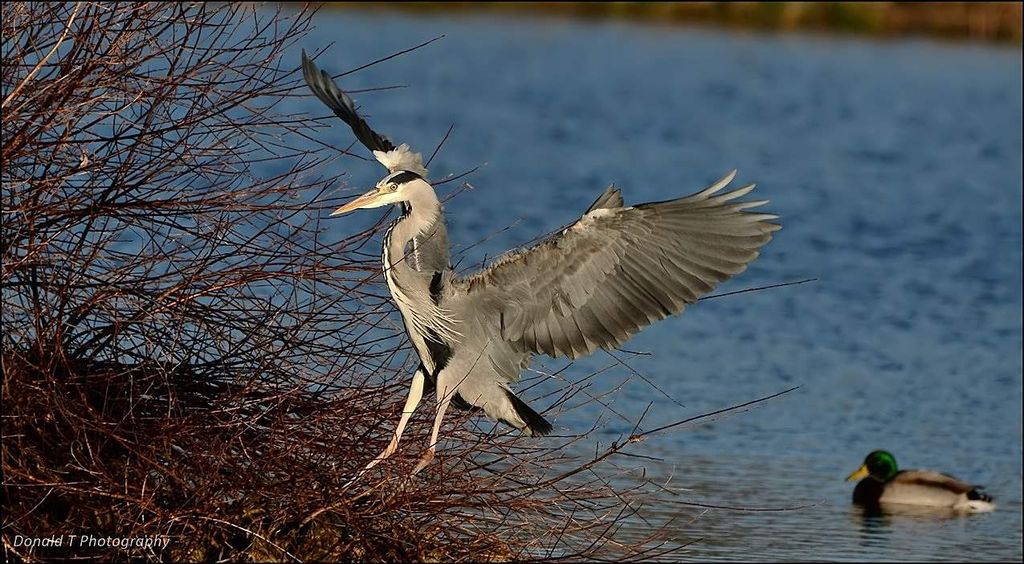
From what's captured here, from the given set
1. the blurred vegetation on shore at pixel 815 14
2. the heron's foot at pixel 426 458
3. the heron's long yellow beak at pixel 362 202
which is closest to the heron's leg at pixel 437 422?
the heron's foot at pixel 426 458

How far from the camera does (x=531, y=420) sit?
15.2 feet

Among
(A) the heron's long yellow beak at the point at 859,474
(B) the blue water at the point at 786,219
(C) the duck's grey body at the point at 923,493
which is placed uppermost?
(B) the blue water at the point at 786,219

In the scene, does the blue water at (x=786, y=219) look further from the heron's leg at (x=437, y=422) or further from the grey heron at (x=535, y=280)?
the heron's leg at (x=437, y=422)

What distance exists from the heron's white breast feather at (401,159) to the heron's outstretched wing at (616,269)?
1.16ft

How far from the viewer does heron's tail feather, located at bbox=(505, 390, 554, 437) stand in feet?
15.0

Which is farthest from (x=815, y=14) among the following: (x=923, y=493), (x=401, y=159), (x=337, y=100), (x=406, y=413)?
(x=406, y=413)

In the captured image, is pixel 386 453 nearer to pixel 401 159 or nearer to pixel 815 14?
pixel 401 159

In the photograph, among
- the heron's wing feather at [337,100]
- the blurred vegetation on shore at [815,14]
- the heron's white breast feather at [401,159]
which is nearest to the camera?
the heron's white breast feather at [401,159]

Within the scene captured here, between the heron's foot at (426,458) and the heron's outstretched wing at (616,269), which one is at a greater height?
the heron's outstretched wing at (616,269)

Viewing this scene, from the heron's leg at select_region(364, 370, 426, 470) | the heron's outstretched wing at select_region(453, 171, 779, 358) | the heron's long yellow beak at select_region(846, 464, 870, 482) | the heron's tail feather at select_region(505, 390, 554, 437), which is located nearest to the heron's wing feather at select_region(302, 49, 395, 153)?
the heron's outstretched wing at select_region(453, 171, 779, 358)

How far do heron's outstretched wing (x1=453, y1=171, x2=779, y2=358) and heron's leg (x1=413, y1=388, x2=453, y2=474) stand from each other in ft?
0.80

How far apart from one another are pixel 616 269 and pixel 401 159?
2.28 ft

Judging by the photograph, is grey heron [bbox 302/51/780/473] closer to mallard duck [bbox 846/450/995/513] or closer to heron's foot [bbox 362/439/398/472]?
heron's foot [bbox 362/439/398/472]

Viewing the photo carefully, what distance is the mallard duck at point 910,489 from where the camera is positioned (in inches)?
296
